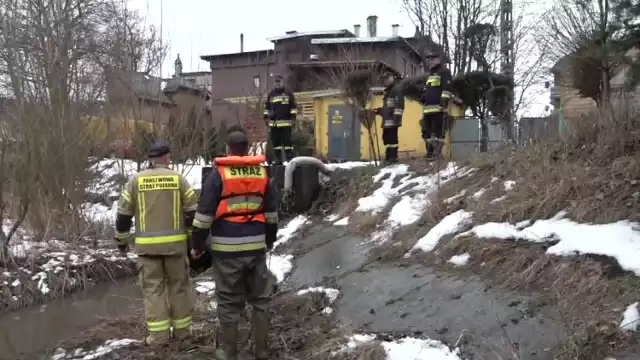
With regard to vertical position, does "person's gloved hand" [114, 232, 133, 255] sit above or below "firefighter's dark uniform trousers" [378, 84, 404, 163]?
below

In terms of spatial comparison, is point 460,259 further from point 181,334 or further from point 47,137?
point 47,137

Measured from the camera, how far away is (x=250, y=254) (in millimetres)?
4781

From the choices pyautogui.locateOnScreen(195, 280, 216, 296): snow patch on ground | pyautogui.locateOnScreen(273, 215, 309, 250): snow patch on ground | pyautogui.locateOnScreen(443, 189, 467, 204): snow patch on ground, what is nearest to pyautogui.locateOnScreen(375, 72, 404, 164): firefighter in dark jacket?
pyautogui.locateOnScreen(273, 215, 309, 250): snow patch on ground

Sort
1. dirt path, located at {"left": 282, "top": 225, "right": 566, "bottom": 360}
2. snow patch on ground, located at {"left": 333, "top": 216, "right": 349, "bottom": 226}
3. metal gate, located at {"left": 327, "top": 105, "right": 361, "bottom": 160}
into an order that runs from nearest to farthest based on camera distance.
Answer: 1. dirt path, located at {"left": 282, "top": 225, "right": 566, "bottom": 360}
2. snow patch on ground, located at {"left": 333, "top": 216, "right": 349, "bottom": 226}
3. metal gate, located at {"left": 327, "top": 105, "right": 361, "bottom": 160}

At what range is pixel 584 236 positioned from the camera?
5199 mm

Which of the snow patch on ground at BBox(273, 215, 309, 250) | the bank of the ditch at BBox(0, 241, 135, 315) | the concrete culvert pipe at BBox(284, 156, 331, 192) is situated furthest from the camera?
the concrete culvert pipe at BBox(284, 156, 331, 192)

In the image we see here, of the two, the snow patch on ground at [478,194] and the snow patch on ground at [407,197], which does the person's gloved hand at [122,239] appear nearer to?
the snow patch on ground at [407,197]

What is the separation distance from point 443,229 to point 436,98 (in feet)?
13.2

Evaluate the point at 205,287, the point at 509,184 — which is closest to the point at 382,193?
the point at 509,184

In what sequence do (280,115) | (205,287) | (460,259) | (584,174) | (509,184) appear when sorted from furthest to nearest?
1. (280,115)
2. (205,287)
3. (509,184)
4. (584,174)
5. (460,259)

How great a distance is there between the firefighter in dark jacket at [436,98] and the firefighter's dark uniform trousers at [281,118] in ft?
8.76

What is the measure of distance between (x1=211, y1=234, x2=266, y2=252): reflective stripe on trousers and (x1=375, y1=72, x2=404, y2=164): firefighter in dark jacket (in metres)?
6.82

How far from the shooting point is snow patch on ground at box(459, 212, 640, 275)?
188 inches

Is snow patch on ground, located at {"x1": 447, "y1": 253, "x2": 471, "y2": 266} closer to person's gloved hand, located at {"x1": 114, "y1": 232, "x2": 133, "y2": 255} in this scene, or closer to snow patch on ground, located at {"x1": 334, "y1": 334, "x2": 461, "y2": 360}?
snow patch on ground, located at {"x1": 334, "y1": 334, "x2": 461, "y2": 360}
